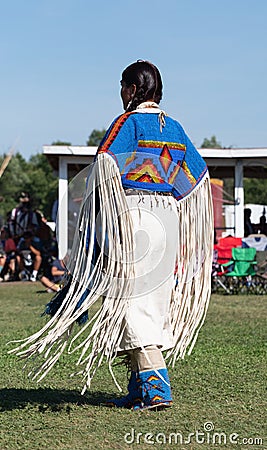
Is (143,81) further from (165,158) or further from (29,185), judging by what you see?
(29,185)

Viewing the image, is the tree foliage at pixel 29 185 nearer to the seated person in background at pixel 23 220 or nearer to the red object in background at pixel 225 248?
the seated person in background at pixel 23 220

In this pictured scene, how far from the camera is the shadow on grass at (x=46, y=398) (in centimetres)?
431

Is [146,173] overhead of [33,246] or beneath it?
overhead

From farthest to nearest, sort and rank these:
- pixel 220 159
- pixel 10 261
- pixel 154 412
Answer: pixel 10 261 < pixel 220 159 < pixel 154 412

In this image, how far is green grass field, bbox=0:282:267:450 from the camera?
358cm

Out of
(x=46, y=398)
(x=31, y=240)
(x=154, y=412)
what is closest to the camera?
(x=154, y=412)

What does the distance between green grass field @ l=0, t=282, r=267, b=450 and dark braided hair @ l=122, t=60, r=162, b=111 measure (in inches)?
62.5

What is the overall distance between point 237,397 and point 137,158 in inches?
55.0

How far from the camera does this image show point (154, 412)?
13.6ft

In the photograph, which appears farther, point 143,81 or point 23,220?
point 23,220

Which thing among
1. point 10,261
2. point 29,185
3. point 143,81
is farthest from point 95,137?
point 143,81

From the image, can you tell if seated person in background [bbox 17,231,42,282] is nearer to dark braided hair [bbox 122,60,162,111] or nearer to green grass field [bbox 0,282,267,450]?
green grass field [bbox 0,282,267,450]

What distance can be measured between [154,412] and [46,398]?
700mm

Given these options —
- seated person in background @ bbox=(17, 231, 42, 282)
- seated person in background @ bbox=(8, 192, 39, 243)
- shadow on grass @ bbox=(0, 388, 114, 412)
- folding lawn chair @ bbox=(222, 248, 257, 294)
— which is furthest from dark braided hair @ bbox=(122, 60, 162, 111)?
→ seated person in background @ bbox=(8, 192, 39, 243)
